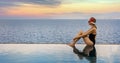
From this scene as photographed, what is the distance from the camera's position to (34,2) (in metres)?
65.6

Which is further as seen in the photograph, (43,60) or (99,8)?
(99,8)

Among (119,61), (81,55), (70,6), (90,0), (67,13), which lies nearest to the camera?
(119,61)

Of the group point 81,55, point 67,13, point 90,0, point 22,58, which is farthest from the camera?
point 67,13

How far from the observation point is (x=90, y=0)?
51625mm

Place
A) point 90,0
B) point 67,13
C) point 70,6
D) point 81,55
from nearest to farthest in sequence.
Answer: point 81,55 → point 90,0 → point 67,13 → point 70,6

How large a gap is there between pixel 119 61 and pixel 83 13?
44320mm

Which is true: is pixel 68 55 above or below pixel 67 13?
below

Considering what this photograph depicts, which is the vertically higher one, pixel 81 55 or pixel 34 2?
pixel 34 2

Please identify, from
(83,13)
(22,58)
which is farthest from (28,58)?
(83,13)

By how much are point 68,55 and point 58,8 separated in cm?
4386

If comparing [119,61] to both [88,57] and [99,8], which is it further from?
[99,8]

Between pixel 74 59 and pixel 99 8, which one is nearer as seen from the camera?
pixel 74 59

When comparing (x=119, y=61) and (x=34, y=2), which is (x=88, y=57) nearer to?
(x=119, y=61)

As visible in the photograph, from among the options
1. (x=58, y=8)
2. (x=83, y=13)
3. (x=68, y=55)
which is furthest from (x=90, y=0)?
(x=68, y=55)
